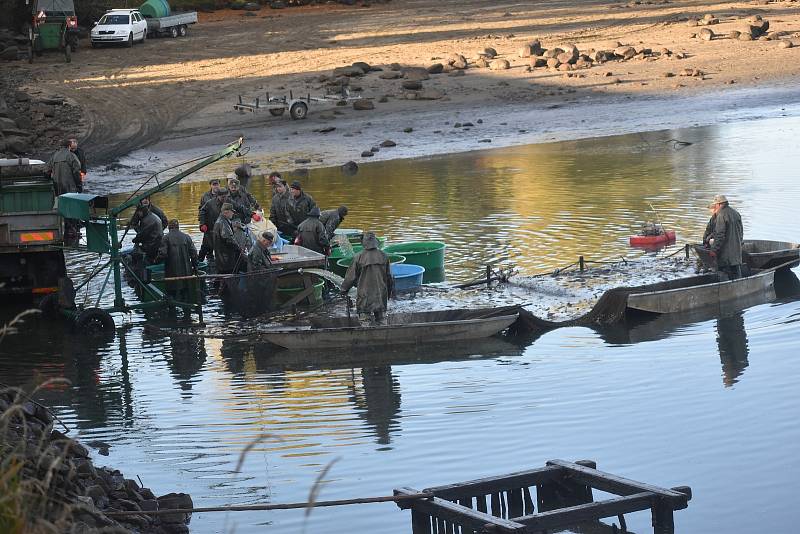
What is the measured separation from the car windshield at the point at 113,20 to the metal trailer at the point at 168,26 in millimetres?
1710

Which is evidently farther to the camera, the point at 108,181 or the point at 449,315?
the point at 108,181

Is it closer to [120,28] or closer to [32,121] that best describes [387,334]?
[32,121]

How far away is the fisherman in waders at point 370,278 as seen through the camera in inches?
659

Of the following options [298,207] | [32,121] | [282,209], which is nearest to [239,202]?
[282,209]

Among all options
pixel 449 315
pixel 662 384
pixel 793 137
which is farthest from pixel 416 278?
pixel 793 137

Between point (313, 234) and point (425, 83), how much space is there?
21828 mm

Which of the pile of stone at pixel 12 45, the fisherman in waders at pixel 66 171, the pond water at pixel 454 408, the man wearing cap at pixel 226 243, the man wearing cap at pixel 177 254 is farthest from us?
the pile of stone at pixel 12 45

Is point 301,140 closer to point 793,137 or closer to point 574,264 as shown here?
point 793,137

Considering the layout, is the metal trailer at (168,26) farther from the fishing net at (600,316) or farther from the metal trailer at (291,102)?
the fishing net at (600,316)

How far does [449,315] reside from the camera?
17391 millimetres

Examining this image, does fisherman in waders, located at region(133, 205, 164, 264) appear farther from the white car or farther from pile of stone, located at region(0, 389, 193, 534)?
the white car

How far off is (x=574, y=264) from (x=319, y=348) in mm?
5566

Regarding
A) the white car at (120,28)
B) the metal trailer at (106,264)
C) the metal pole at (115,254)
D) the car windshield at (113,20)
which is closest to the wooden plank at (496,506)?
the metal trailer at (106,264)

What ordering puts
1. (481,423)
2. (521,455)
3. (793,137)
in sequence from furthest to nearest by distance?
(793,137) → (481,423) → (521,455)
